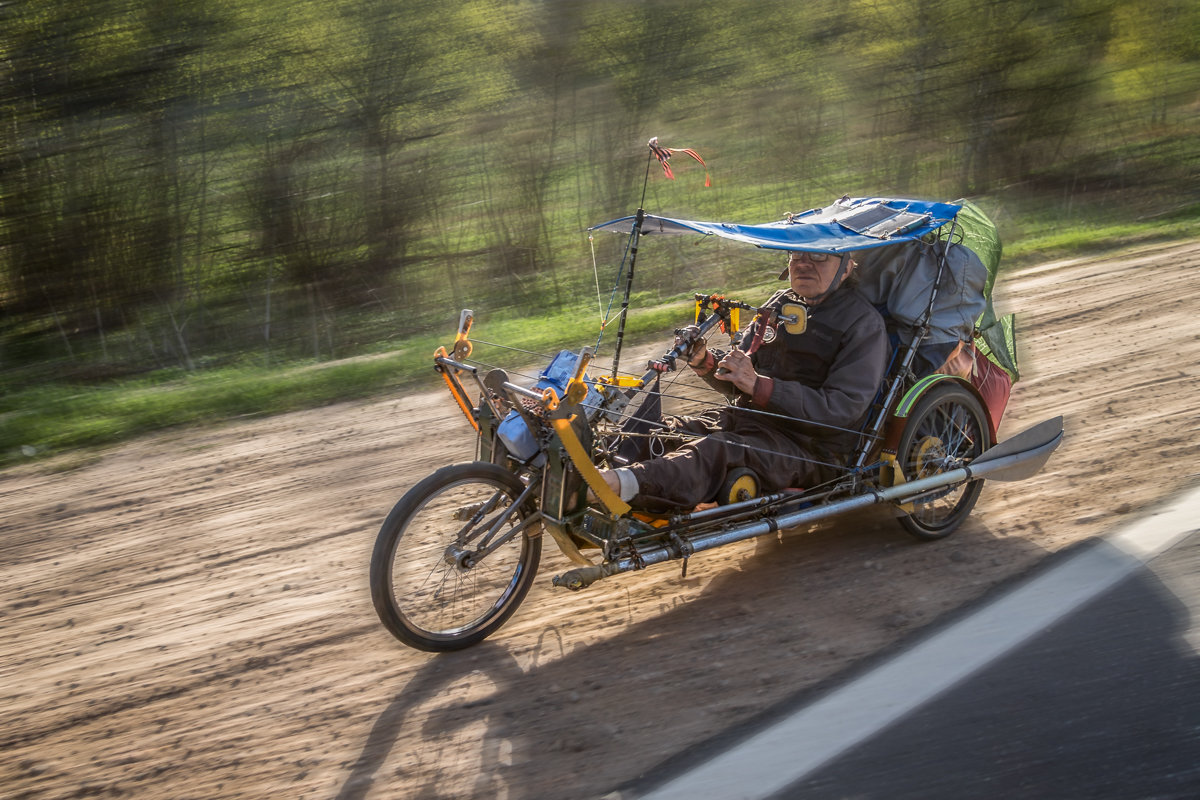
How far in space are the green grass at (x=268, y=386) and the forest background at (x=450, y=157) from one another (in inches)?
1.9

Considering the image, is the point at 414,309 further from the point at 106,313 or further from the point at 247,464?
the point at 247,464

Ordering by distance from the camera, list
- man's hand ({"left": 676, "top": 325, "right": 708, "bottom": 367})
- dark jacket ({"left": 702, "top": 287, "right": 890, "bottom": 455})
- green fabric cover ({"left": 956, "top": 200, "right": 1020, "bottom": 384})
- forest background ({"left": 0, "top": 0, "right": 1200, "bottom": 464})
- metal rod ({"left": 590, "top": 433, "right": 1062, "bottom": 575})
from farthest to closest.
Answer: forest background ({"left": 0, "top": 0, "right": 1200, "bottom": 464}) < green fabric cover ({"left": 956, "top": 200, "right": 1020, "bottom": 384}) < dark jacket ({"left": 702, "top": 287, "right": 890, "bottom": 455}) < metal rod ({"left": 590, "top": 433, "right": 1062, "bottom": 575}) < man's hand ({"left": 676, "top": 325, "right": 708, "bottom": 367})

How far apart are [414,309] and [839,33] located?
30.3 ft

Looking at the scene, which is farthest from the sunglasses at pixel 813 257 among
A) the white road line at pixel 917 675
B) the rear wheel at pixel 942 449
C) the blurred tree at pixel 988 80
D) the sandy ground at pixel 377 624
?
the blurred tree at pixel 988 80

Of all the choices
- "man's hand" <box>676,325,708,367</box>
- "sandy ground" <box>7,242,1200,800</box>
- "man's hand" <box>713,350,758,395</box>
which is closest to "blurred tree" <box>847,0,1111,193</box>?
Result: "sandy ground" <box>7,242,1200,800</box>

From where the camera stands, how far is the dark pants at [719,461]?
168 inches

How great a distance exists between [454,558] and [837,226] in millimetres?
2222

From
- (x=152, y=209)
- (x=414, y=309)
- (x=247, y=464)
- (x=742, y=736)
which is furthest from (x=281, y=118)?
(x=742, y=736)

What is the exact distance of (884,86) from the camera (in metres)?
16.3

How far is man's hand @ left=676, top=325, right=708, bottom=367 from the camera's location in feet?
13.3

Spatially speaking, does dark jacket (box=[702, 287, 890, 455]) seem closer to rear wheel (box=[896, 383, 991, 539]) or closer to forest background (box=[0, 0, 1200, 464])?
rear wheel (box=[896, 383, 991, 539])

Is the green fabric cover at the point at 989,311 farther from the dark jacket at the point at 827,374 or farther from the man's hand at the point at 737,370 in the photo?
the man's hand at the point at 737,370

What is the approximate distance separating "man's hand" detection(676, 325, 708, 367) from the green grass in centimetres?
326

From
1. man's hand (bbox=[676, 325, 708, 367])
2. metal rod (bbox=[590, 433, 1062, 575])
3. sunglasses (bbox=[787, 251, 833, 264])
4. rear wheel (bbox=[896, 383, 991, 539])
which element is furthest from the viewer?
rear wheel (bbox=[896, 383, 991, 539])
